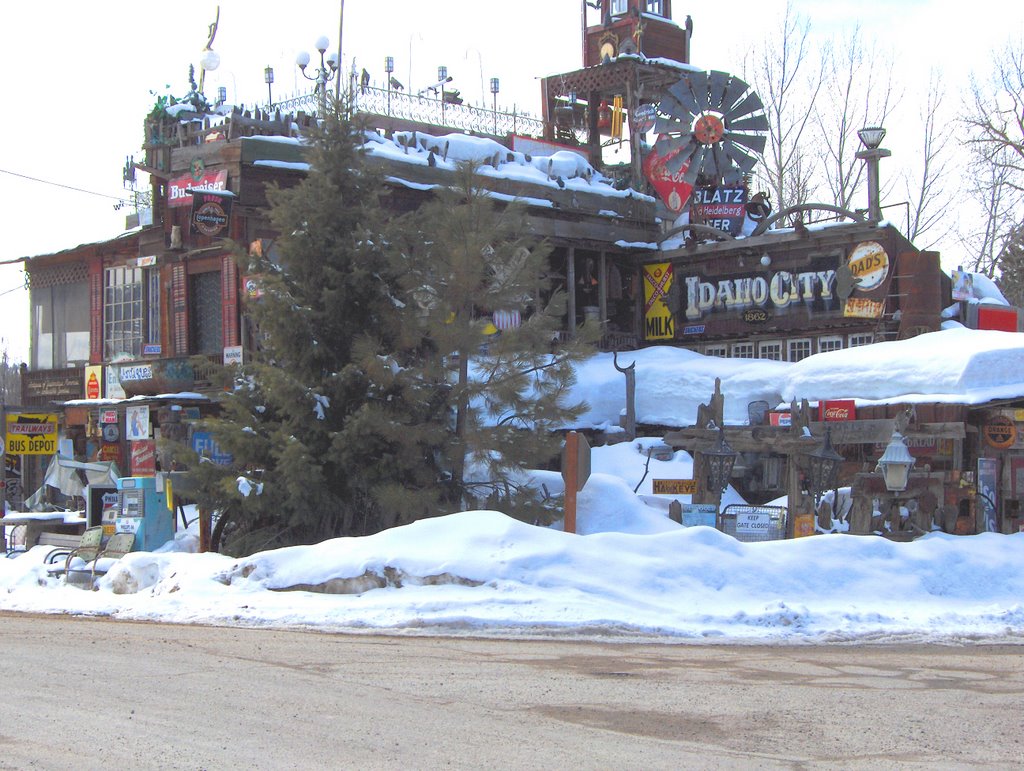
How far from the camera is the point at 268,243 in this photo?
890 inches

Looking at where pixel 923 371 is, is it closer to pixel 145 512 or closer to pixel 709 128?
pixel 145 512

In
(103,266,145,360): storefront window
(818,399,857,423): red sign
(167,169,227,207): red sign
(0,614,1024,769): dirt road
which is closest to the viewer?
(0,614,1024,769): dirt road

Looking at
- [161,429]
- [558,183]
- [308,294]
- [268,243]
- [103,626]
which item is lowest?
[103,626]

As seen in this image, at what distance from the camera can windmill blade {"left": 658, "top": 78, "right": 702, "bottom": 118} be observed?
3119 cm

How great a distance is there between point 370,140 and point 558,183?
203 inches

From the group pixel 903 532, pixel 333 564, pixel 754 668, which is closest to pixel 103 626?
pixel 333 564

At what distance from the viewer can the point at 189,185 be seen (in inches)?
917

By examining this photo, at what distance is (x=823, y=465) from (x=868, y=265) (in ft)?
34.9

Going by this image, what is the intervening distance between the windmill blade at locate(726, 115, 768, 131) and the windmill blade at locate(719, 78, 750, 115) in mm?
374

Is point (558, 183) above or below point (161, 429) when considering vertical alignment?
above

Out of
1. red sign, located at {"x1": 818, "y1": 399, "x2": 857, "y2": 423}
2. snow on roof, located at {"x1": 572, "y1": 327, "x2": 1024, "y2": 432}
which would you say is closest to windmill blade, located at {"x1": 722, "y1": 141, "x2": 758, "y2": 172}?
snow on roof, located at {"x1": 572, "y1": 327, "x2": 1024, "y2": 432}

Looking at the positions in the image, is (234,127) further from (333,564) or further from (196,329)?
(333,564)

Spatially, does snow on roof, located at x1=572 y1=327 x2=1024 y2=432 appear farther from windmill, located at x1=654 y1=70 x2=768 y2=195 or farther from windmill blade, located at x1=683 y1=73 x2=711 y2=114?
windmill blade, located at x1=683 y1=73 x2=711 y2=114

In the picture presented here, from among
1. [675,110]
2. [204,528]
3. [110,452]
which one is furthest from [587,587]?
[675,110]
